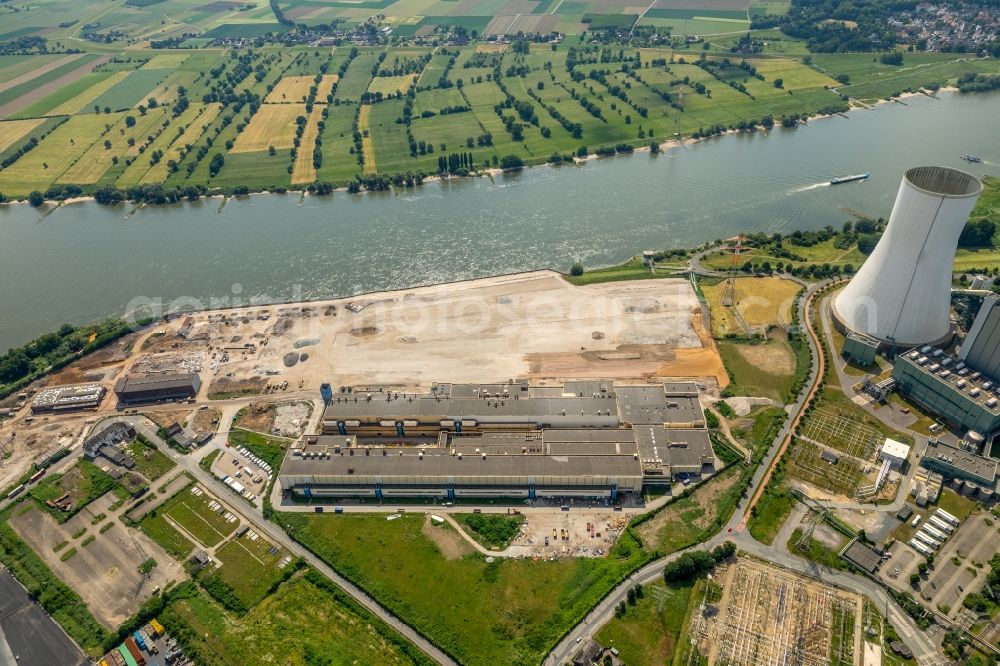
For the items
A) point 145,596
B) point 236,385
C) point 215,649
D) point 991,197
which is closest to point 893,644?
point 215,649

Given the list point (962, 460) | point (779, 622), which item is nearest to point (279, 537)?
point (779, 622)

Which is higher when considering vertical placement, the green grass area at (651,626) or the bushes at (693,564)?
the bushes at (693,564)

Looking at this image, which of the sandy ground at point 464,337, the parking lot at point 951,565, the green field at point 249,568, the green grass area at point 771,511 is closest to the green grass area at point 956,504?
the parking lot at point 951,565

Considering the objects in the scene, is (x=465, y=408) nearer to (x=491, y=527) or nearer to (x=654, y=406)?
(x=491, y=527)

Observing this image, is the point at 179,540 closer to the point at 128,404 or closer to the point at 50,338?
the point at 128,404

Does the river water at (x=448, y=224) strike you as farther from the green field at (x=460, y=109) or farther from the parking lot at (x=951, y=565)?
the parking lot at (x=951, y=565)

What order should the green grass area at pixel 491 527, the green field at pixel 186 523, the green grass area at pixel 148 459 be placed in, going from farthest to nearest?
the green grass area at pixel 148 459
the green field at pixel 186 523
the green grass area at pixel 491 527

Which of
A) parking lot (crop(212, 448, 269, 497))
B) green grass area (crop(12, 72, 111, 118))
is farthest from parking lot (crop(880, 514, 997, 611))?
green grass area (crop(12, 72, 111, 118))
